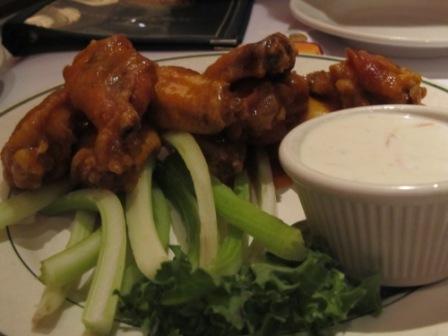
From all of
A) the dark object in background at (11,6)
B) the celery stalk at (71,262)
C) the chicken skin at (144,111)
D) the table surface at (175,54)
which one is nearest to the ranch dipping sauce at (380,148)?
the chicken skin at (144,111)

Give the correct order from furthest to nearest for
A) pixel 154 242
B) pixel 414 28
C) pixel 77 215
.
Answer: pixel 414 28 < pixel 77 215 < pixel 154 242

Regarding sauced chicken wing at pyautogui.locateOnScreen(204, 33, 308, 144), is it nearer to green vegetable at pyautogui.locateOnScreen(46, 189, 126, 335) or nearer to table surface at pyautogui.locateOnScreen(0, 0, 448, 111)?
green vegetable at pyautogui.locateOnScreen(46, 189, 126, 335)

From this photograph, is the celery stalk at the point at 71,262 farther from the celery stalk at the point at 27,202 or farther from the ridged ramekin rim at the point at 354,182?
the ridged ramekin rim at the point at 354,182

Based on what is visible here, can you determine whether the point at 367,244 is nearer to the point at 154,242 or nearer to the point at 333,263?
the point at 333,263

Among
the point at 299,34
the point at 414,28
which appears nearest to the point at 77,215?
the point at 299,34

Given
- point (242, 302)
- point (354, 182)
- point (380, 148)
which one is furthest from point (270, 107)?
point (242, 302)

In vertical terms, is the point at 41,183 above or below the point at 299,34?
above

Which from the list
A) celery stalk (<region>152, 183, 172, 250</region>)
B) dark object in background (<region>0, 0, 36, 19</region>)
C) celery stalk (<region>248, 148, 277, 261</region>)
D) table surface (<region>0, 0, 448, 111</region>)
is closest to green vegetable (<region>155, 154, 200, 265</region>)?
celery stalk (<region>152, 183, 172, 250</region>)
